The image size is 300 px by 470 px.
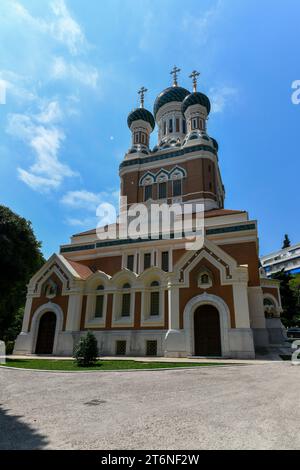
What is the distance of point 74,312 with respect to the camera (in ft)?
75.2

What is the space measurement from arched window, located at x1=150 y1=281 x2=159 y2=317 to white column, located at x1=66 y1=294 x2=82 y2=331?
19.4 feet

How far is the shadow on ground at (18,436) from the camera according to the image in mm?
4184

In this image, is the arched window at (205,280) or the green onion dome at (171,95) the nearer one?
the arched window at (205,280)

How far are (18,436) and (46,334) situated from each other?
20.4 metres

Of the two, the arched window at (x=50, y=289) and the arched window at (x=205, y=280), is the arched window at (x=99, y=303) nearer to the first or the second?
the arched window at (x=50, y=289)

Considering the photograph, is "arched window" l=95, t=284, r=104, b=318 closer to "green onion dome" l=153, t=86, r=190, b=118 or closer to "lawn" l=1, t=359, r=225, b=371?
"lawn" l=1, t=359, r=225, b=371

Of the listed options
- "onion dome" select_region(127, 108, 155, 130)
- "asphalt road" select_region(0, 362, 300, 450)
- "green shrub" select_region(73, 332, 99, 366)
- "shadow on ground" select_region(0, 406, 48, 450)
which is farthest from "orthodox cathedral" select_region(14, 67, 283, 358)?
"shadow on ground" select_region(0, 406, 48, 450)

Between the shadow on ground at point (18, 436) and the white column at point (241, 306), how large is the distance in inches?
599

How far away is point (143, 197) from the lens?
35.5 meters

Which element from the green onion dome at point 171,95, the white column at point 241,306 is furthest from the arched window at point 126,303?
the green onion dome at point 171,95

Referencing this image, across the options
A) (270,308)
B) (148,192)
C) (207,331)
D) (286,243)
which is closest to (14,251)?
(207,331)

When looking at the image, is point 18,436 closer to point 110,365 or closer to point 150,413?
point 150,413
